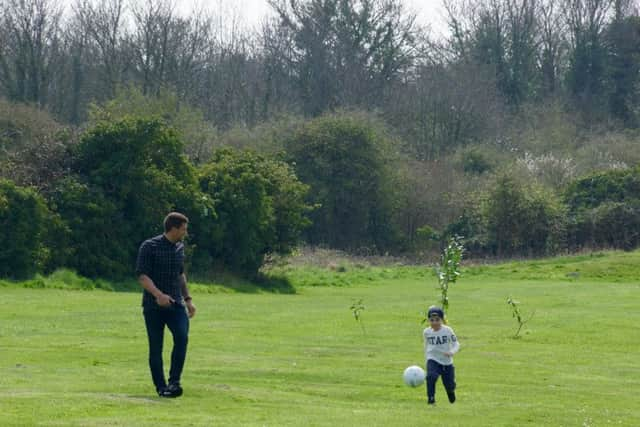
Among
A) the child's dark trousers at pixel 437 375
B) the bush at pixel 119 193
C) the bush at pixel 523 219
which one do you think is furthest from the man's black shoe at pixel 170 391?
the bush at pixel 523 219

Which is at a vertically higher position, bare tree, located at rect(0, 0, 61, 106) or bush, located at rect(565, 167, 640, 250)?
bare tree, located at rect(0, 0, 61, 106)

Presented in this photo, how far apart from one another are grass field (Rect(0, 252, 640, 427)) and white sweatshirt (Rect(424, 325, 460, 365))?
0.67m

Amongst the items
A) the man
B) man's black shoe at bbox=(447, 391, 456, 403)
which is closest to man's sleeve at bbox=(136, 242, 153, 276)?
the man

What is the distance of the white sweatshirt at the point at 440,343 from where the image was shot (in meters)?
15.1

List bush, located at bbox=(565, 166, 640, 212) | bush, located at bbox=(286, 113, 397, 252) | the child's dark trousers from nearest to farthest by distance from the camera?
the child's dark trousers
bush, located at bbox=(565, 166, 640, 212)
bush, located at bbox=(286, 113, 397, 252)

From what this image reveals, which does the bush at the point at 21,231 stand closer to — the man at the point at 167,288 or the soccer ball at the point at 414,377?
the soccer ball at the point at 414,377

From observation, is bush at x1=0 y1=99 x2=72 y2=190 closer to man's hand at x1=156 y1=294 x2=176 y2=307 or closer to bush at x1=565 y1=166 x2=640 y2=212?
man's hand at x1=156 y1=294 x2=176 y2=307

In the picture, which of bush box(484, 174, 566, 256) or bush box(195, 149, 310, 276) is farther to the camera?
bush box(484, 174, 566, 256)

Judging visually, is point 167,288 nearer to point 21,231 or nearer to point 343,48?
point 21,231

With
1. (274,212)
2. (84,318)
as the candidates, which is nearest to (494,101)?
(274,212)

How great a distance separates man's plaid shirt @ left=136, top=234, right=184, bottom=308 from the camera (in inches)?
539

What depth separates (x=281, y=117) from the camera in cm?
7869

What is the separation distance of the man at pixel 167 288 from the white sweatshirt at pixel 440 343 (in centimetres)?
321

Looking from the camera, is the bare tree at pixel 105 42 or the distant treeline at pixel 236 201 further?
the bare tree at pixel 105 42
